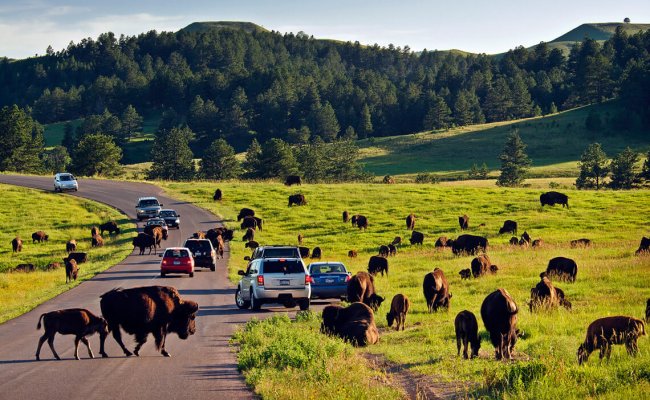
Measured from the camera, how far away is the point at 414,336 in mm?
19875

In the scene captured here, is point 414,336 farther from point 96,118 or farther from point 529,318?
point 96,118

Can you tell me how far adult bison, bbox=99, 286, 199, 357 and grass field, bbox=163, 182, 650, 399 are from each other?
4684mm

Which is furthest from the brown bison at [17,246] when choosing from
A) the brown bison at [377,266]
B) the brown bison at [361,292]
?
the brown bison at [361,292]

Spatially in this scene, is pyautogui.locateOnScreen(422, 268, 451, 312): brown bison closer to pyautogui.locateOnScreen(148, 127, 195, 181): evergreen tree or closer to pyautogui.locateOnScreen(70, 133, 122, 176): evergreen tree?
pyautogui.locateOnScreen(70, 133, 122, 176): evergreen tree

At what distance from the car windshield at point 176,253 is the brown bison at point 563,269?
56.4 ft

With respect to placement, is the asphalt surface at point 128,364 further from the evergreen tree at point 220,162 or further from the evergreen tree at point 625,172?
the evergreen tree at point 220,162

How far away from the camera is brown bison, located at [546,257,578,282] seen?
29328 mm

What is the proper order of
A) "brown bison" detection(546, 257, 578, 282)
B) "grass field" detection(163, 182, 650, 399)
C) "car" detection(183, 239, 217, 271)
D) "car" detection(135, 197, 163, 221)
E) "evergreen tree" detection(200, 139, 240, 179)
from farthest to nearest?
"evergreen tree" detection(200, 139, 240, 179) < "car" detection(135, 197, 163, 221) < "car" detection(183, 239, 217, 271) < "brown bison" detection(546, 257, 578, 282) < "grass field" detection(163, 182, 650, 399)

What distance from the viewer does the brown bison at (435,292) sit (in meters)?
23.8

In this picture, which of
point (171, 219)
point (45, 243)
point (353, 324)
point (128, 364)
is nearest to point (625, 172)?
point (171, 219)

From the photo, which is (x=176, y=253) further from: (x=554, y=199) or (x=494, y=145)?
(x=494, y=145)

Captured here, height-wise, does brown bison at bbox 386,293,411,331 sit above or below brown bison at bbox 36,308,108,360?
below

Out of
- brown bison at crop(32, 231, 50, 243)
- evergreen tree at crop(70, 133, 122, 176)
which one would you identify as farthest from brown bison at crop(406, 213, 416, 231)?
evergreen tree at crop(70, 133, 122, 176)

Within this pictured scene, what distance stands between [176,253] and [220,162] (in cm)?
8826
